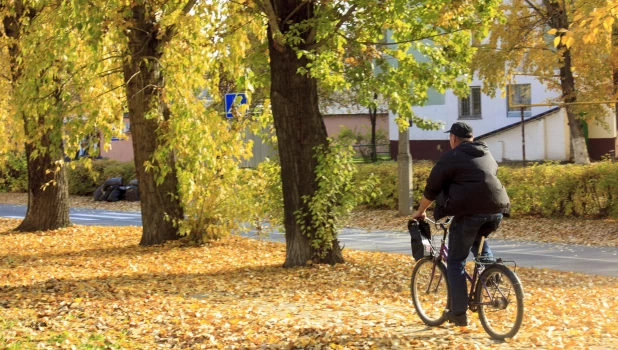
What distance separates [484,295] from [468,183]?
918 mm

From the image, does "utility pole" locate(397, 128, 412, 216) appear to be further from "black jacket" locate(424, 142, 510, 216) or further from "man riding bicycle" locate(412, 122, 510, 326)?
"black jacket" locate(424, 142, 510, 216)

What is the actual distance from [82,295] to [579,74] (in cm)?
2008

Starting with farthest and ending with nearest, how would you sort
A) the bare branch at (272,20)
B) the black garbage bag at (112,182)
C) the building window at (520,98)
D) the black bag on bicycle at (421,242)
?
1. the building window at (520,98)
2. the black garbage bag at (112,182)
3. the bare branch at (272,20)
4. the black bag on bicycle at (421,242)

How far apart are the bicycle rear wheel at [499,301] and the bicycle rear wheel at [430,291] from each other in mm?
440

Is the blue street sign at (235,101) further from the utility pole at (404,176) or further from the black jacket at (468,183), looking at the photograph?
the black jacket at (468,183)

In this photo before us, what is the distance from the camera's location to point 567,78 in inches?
1069

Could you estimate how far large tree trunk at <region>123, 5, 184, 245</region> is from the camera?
15.5 metres

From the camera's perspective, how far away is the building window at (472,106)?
41719 mm

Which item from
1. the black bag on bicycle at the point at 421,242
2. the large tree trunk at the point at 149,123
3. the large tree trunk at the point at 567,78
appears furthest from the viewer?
the large tree trunk at the point at 567,78

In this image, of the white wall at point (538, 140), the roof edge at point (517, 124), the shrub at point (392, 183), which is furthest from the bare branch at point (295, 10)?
the white wall at point (538, 140)

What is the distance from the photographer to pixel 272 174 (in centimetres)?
1334

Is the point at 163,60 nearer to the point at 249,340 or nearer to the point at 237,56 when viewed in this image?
the point at 237,56

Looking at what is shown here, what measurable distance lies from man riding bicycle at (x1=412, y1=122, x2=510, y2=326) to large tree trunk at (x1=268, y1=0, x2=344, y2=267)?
4679 millimetres

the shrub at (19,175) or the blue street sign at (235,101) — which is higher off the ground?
the blue street sign at (235,101)
